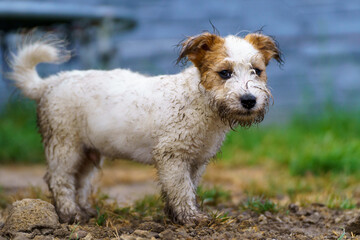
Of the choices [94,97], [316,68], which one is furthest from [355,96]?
[94,97]

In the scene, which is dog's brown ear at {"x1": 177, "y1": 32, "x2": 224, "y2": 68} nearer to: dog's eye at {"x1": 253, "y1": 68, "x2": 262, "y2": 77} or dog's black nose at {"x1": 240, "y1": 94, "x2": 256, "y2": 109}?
dog's eye at {"x1": 253, "y1": 68, "x2": 262, "y2": 77}

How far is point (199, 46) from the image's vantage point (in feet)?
13.2

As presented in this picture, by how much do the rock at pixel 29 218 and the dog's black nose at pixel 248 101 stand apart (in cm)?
163

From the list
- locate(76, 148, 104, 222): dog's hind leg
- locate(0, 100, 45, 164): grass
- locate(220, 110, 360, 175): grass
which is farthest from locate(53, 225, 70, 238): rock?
locate(0, 100, 45, 164): grass

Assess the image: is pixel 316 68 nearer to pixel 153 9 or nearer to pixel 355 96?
pixel 355 96

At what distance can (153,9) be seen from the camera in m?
11.2

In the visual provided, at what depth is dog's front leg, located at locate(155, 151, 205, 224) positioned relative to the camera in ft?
13.3

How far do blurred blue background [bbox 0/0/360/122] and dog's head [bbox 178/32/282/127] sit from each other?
561 centimetres

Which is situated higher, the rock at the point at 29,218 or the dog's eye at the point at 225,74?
the dog's eye at the point at 225,74

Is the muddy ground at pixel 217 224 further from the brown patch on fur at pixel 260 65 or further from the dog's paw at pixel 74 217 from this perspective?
the brown patch on fur at pixel 260 65

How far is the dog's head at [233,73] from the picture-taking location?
375 centimetres

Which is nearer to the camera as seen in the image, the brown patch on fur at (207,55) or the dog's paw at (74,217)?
the brown patch on fur at (207,55)

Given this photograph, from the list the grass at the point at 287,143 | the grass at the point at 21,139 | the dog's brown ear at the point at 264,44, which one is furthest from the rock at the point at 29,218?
the grass at the point at 21,139

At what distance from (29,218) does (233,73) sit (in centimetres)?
184
